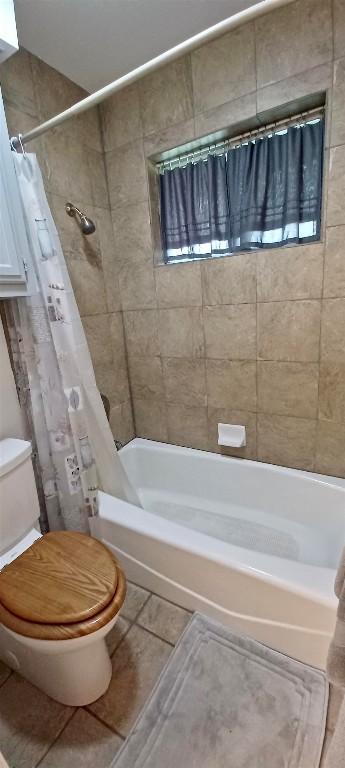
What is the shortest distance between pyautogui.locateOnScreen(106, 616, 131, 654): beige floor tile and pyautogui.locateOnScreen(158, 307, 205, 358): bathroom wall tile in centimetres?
128

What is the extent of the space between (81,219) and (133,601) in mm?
1787

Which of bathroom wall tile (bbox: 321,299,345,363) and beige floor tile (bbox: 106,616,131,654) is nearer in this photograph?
beige floor tile (bbox: 106,616,131,654)

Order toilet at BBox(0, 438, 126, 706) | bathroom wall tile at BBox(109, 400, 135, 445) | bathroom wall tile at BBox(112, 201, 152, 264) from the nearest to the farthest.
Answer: toilet at BBox(0, 438, 126, 706) → bathroom wall tile at BBox(112, 201, 152, 264) → bathroom wall tile at BBox(109, 400, 135, 445)

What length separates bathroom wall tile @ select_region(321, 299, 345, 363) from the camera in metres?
1.35

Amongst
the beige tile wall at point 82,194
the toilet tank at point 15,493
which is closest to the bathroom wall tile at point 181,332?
the beige tile wall at point 82,194

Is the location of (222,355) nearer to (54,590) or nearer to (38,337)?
(38,337)

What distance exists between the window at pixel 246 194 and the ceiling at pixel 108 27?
1.37 feet

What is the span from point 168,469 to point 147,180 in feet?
5.43

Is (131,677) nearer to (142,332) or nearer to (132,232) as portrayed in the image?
(142,332)

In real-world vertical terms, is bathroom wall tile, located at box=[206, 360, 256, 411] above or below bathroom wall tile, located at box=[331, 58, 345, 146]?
below

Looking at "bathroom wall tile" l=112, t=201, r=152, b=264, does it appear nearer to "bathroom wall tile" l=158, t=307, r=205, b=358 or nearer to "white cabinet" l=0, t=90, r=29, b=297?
"bathroom wall tile" l=158, t=307, r=205, b=358

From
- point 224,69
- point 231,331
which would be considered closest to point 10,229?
point 231,331

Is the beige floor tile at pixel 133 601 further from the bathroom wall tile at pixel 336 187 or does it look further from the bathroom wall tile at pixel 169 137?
the bathroom wall tile at pixel 169 137

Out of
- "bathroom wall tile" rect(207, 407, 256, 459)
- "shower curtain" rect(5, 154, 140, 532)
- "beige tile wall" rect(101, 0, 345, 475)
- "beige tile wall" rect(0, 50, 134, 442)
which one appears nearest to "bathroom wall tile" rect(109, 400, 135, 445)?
"beige tile wall" rect(0, 50, 134, 442)
